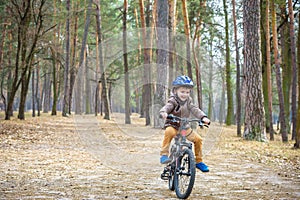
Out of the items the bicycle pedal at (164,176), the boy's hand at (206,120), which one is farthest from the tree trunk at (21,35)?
the boy's hand at (206,120)

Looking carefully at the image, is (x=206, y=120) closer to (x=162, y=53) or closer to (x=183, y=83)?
(x=183, y=83)

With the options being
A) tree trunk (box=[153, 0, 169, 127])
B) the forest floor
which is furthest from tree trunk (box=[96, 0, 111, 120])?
the forest floor

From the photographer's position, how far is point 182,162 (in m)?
5.72

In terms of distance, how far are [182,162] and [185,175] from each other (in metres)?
0.21

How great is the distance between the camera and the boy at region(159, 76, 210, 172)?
5715 millimetres

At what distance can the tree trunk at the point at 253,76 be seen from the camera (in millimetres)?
14750

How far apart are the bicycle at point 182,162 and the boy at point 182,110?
0.10 metres

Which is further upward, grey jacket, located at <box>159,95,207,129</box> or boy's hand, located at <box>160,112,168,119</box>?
grey jacket, located at <box>159,95,207,129</box>

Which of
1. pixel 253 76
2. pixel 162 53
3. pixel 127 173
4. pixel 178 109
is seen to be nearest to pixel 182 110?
pixel 178 109

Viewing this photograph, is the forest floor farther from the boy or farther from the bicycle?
the boy

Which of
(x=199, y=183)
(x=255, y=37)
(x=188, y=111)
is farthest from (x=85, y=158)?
(x=255, y=37)

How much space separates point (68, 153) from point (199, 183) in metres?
5.40

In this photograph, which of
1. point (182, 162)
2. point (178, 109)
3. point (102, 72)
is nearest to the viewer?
point (182, 162)

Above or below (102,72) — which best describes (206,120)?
below
